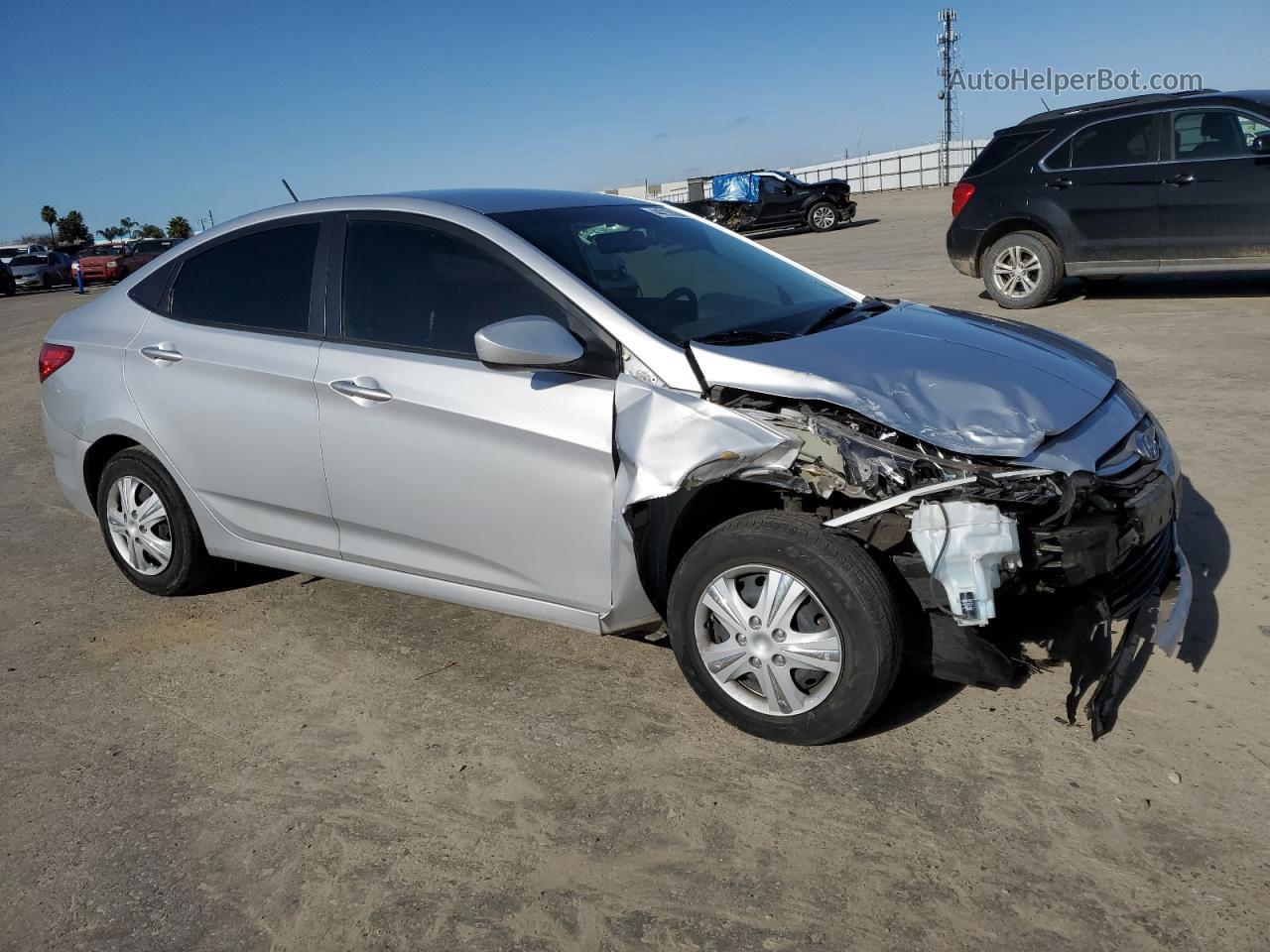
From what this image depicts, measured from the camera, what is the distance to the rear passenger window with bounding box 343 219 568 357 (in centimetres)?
391

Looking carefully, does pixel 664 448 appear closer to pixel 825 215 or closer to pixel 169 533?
pixel 169 533

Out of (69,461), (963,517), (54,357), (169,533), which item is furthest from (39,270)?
(963,517)

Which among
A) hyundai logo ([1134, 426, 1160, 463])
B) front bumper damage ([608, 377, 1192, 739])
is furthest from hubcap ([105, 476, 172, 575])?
hyundai logo ([1134, 426, 1160, 463])

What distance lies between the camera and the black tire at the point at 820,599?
3.20m

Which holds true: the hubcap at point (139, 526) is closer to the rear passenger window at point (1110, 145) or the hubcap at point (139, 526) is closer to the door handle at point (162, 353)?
the door handle at point (162, 353)

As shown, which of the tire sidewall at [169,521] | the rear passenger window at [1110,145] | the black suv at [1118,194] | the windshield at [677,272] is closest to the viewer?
the windshield at [677,272]

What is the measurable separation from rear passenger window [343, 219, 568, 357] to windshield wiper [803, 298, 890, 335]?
952mm

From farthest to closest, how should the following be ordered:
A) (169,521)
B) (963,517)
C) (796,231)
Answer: (796,231) → (169,521) → (963,517)

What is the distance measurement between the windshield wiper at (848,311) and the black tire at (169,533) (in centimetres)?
281

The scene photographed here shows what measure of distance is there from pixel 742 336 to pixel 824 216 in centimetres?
2804

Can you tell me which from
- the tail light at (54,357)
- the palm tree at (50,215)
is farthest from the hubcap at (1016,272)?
the palm tree at (50,215)

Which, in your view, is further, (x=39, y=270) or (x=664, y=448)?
(x=39, y=270)

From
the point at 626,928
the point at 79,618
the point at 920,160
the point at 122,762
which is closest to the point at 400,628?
the point at 122,762

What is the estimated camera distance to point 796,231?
32.8m
